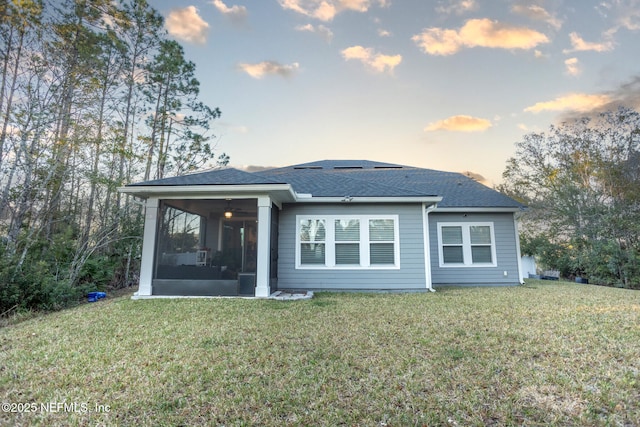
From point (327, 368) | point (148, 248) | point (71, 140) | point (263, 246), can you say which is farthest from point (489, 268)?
point (71, 140)

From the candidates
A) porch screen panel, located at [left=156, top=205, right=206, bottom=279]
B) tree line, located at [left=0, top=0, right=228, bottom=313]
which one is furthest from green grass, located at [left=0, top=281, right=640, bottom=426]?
tree line, located at [left=0, top=0, right=228, bottom=313]

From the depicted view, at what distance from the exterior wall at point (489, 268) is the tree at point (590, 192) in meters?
6.39

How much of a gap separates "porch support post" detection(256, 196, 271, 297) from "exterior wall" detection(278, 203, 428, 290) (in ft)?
4.61

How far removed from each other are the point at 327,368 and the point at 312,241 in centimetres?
557

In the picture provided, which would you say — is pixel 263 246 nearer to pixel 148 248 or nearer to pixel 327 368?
pixel 148 248

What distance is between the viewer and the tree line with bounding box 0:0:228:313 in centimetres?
681

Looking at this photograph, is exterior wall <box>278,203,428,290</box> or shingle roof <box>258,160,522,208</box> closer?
exterior wall <box>278,203,428,290</box>

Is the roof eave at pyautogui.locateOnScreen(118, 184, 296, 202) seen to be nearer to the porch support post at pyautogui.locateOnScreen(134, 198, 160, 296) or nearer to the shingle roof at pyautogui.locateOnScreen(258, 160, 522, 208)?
the porch support post at pyautogui.locateOnScreen(134, 198, 160, 296)

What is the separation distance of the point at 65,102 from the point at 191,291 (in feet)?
19.2

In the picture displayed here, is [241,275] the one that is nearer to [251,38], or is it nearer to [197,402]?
[197,402]

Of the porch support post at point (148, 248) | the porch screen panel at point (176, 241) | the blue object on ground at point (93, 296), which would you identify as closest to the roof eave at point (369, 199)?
the porch screen panel at point (176, 241)

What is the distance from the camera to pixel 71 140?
7648 millimetres

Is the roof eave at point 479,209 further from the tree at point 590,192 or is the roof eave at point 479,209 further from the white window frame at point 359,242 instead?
the tree at point 590,192

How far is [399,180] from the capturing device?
11891mm
